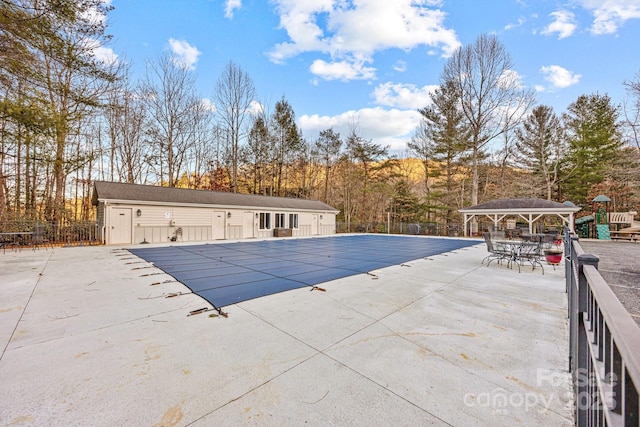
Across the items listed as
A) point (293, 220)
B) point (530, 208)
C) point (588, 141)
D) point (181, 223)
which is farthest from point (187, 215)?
point (588, 141)

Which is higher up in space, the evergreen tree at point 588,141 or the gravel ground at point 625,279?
the evergreen tree at point 588,141

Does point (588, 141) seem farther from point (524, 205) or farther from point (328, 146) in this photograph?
point (328, 146)

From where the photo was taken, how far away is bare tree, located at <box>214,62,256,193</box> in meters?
21.0

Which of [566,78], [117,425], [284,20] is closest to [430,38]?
[284,20]

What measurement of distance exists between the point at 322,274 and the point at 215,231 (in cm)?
1106

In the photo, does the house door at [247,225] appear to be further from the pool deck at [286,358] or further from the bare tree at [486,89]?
the bare tree at [486,89]

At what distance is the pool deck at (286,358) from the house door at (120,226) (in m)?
8.40

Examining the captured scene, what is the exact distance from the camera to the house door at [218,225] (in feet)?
50.0

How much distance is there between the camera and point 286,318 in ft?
11.4

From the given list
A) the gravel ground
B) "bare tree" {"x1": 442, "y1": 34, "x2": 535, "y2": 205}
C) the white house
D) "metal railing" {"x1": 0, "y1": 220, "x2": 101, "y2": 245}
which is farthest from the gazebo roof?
"metal railing" {"x1": 0, "y1": 220, "x2": 101, "y2": 245}

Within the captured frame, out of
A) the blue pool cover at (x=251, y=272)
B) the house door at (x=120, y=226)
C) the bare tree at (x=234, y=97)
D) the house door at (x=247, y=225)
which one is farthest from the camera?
the bare tree at (x=234, y=97)

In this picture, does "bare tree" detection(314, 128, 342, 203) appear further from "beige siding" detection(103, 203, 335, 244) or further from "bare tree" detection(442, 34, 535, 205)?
"bare tree" detection(442, 34, 535, 205)

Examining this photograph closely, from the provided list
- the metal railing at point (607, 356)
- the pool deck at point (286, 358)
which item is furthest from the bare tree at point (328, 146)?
the metal railing at point (607, 356)

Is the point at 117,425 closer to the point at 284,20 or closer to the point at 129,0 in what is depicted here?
the point at 129,0
